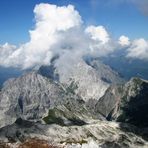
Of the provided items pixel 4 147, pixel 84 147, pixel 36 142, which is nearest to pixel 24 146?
pixel 36 142

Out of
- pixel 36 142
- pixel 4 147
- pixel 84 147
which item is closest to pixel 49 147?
pixel 36 142

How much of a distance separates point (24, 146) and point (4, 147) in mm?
10754

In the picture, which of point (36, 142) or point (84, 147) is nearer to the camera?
point (36, 142)

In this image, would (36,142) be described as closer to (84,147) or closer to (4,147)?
(4,147)

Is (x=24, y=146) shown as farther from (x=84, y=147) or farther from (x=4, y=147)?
(x=84, y=147)

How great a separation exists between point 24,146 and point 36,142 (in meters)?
2.60

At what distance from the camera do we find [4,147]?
74.7 meters

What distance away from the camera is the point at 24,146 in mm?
65500

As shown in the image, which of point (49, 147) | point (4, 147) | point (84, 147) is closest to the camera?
point (49, 147)

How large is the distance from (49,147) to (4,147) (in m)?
14.0

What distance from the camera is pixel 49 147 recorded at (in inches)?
2552

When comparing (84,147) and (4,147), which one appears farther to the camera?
(84,147)

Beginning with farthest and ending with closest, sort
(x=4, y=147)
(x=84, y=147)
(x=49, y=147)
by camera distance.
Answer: (x=84, y=147) → (x=4, y=147) → (x=49, y=147)

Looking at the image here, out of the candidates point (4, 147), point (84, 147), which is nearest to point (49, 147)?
point (4, 147)
